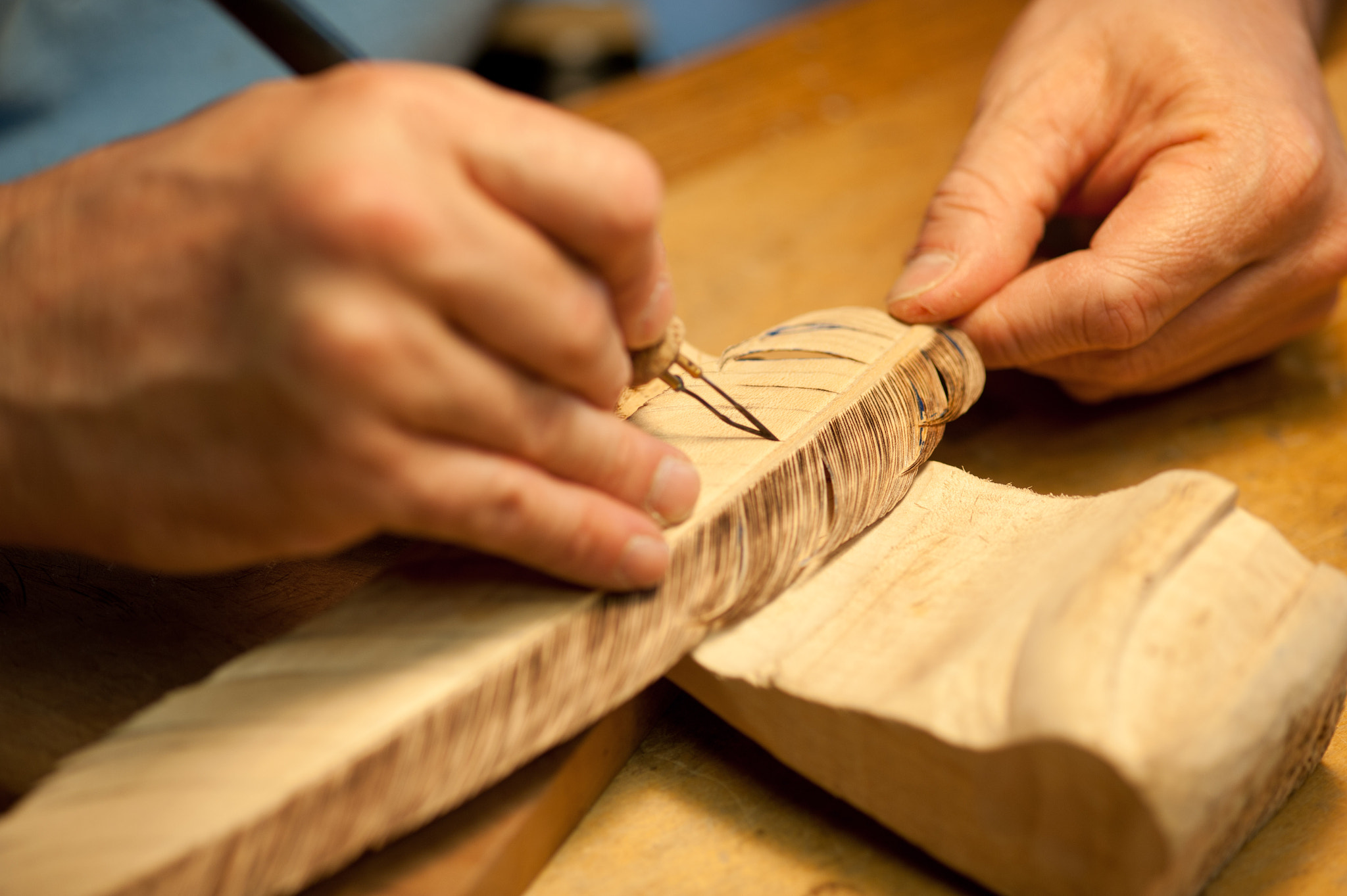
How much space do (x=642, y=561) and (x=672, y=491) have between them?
9 cm

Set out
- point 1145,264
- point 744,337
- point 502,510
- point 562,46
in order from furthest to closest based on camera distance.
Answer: point 562,46, point 744,337, point 1145,264, point 502,510

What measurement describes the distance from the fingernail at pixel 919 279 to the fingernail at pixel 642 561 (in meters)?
0.63

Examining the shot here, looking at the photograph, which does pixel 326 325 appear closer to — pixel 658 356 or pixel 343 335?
pixel 343 335

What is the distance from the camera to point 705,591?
1.03 m

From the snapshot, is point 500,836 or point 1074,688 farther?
point 500,836

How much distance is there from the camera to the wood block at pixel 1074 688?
2.61 feet

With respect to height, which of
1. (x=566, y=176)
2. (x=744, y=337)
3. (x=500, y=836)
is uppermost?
(x=566, y=176)

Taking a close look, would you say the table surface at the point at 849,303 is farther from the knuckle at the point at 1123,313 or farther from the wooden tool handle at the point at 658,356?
the wooden tool handle at the point at 658,356

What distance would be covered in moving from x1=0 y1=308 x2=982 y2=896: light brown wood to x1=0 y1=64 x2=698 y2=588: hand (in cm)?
11

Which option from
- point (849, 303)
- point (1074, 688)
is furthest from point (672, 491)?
point (849, 303)

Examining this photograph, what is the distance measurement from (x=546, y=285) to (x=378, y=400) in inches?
7.0

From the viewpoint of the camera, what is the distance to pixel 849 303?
1.90m

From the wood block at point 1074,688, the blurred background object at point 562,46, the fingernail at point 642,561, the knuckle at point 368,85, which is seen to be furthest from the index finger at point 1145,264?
the blurred background object at point 562,46

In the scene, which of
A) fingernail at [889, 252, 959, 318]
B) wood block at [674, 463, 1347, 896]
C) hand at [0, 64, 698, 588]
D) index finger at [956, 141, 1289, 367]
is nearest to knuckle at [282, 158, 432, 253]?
hand at [0, 64, 698, 588]
